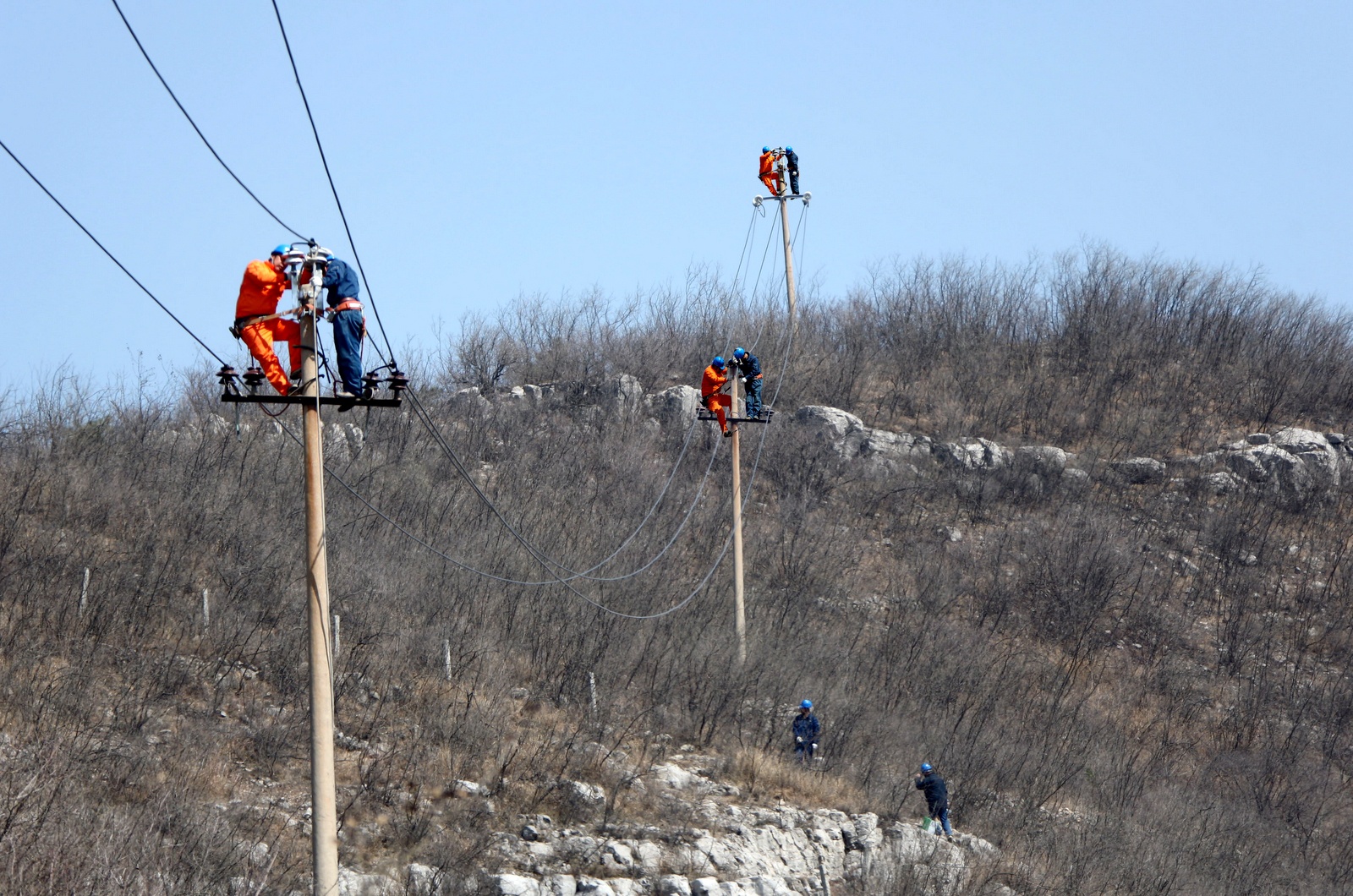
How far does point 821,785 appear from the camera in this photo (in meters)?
A: 16.9

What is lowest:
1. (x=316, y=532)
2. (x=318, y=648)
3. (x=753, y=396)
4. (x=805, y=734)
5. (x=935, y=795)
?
(x=935, y=795)

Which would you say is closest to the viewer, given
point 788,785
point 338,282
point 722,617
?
point 338,282

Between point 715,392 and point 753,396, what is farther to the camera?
point 753,396

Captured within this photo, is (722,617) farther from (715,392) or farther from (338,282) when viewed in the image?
(338,282)

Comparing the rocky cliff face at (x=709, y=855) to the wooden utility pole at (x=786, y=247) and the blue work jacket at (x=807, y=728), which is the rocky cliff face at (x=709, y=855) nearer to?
the blue work jacket at (x=807, y=728)

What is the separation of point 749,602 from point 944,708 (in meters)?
4.30

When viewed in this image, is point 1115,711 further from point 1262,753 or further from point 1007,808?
point 1007,808

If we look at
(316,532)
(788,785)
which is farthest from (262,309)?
(788,785)

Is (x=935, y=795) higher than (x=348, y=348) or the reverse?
the reverse

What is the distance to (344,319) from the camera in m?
10.2

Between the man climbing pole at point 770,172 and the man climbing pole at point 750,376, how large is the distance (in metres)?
10.3

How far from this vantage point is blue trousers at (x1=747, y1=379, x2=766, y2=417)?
20219 millimetres

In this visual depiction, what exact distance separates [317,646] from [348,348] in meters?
2.31

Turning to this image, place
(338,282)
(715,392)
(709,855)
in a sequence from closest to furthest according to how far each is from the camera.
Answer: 1. (338,282)
2. (709,855)
3. (715,392)
